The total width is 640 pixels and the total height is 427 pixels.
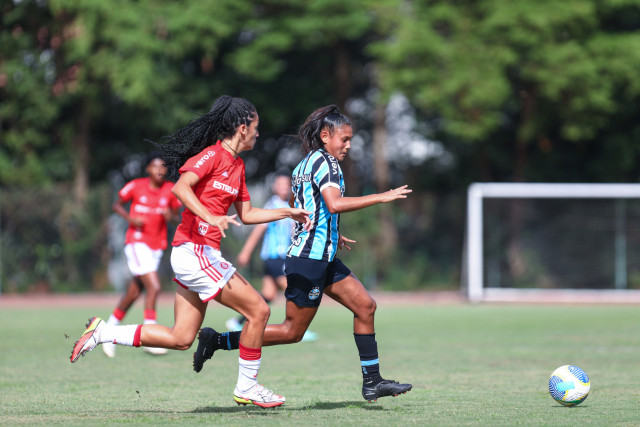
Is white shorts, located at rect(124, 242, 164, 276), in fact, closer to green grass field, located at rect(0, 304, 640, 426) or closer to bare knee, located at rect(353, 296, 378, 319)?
green grass field, located at rect(0, 304, 640, 426)

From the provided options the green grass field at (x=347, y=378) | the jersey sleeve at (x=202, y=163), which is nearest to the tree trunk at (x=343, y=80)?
the green grass field at (x=347, y=378)

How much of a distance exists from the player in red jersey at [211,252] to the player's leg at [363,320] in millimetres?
645

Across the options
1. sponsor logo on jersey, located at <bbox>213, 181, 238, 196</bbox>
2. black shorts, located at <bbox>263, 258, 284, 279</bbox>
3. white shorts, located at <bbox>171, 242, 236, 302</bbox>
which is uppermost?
sponsor logo on jersey, located at <bbox>213, 181, 238, 196</bbox>

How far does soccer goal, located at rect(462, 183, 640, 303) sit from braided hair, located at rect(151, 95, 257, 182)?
711 inches

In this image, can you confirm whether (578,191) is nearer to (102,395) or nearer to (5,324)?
(5,324)

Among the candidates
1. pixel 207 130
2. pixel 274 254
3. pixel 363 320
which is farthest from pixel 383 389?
pixel 274 254

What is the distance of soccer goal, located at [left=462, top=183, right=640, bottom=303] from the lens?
24781 millimetres

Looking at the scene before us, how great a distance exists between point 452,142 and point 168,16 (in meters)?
10.1

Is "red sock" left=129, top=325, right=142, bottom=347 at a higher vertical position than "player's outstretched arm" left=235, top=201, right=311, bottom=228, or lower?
lower

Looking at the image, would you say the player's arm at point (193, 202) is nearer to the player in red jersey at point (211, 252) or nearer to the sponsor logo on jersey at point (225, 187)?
the player in red jersey at point (211, 252)

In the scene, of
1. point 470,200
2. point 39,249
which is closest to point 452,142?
point 470,200

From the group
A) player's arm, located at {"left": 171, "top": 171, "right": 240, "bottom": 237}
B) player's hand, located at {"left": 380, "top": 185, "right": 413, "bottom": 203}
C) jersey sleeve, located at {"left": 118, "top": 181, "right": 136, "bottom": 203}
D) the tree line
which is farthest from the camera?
the tree line

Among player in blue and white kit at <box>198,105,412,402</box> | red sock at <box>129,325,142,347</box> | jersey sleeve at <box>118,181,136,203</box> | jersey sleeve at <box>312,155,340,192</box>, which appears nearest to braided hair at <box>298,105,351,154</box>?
player in blue and white kit at <box>198,105,412,402</box>

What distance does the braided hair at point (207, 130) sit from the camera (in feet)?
22.7
